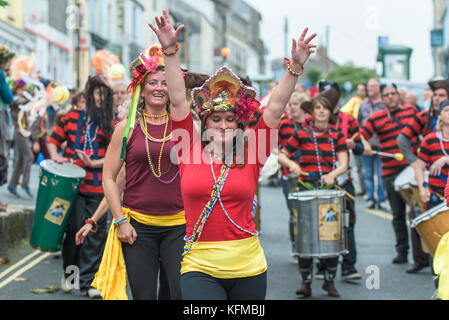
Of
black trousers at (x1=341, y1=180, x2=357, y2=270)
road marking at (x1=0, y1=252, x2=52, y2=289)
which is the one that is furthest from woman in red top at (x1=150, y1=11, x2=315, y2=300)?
black trousers at (x1=341, y1=180, x2=357, y2=270)

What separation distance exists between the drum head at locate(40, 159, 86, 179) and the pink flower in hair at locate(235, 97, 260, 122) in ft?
10.6

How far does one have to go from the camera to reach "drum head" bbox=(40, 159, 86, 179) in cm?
688

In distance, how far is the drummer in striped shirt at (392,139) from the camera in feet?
30.4

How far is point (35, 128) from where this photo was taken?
13.2 meters

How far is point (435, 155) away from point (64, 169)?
340cm

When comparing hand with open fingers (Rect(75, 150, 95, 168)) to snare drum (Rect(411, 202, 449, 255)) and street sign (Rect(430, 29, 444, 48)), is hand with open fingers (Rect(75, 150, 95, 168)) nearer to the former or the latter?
snare drum (Rect(411, 202, 449, 255))

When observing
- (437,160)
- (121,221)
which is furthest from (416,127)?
(121,221)

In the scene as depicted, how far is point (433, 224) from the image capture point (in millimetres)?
6059

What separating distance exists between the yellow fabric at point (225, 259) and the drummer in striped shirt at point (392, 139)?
5393 millimetres

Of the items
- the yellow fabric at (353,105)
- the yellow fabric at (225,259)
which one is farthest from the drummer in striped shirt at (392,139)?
the yellow fabric at (353,105)

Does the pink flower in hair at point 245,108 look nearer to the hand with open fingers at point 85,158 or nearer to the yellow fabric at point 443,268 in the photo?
the yellow fabric at point 443,268
